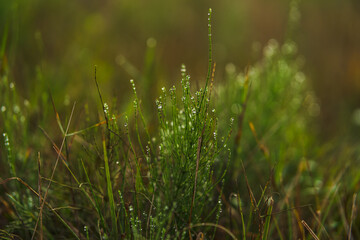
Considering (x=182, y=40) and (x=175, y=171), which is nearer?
(x=175, y=171)

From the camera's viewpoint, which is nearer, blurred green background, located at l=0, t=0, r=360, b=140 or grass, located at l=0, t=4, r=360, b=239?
grass, located at l=0, t=4, r=360, b=239

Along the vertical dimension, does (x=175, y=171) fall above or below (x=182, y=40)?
below

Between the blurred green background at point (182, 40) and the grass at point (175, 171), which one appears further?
the blurred green background at point (182, 40)

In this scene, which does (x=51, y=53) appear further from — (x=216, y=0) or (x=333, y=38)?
(x=333, y=38)
